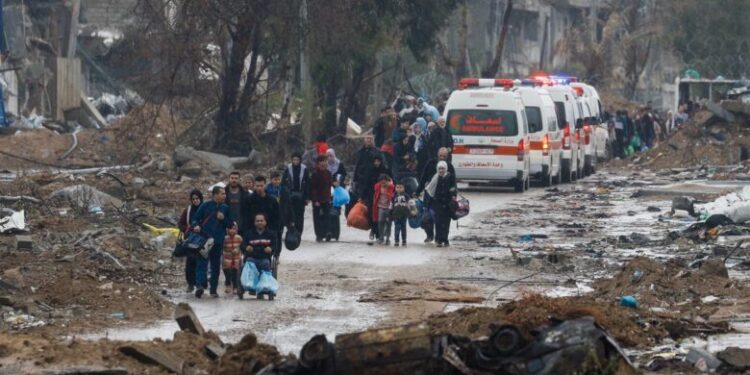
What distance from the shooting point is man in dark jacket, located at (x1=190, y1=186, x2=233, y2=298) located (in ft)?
56.9

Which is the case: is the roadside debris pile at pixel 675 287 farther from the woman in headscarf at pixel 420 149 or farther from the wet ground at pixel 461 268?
the woman in headscarf at pixel 420 149

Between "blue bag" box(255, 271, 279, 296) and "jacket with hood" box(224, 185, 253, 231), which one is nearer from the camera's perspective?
"blue bag" box(255, 271, 279, 296)

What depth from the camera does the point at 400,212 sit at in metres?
22.7

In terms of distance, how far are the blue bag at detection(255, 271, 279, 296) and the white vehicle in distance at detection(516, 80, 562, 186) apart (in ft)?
62.0

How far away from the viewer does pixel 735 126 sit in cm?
4772

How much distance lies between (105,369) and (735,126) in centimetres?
3833

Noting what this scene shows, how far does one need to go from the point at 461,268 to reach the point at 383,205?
2966 millimetres

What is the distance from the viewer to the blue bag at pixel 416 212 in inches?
894

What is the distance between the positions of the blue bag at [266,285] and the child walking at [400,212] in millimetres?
5727

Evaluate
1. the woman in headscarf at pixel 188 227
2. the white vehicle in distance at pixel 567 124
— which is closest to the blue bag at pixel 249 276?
the woman in headscarf at pixel 188 227

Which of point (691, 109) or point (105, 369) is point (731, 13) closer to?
point (691, 109)

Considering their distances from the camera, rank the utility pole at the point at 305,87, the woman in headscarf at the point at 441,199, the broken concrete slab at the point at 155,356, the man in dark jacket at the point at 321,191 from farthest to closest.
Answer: the utility pole at the point at 305,87, the man in dark jacket at the point at 321,191, the woman in headscarf at the point at 441,199, the broken concrete slab at the point at 155,356

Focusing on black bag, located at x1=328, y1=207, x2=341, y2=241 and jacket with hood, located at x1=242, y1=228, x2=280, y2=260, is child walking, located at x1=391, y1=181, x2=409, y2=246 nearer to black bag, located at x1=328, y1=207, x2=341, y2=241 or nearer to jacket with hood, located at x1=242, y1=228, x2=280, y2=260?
black bag, located at x1=328, y1=207, x2=341, y2=241

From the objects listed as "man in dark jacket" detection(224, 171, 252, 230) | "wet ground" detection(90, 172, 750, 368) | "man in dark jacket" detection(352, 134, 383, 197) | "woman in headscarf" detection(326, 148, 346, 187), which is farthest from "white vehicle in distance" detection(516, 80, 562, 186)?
"man in dark jacket" detection(224, 171, 252, 230)
